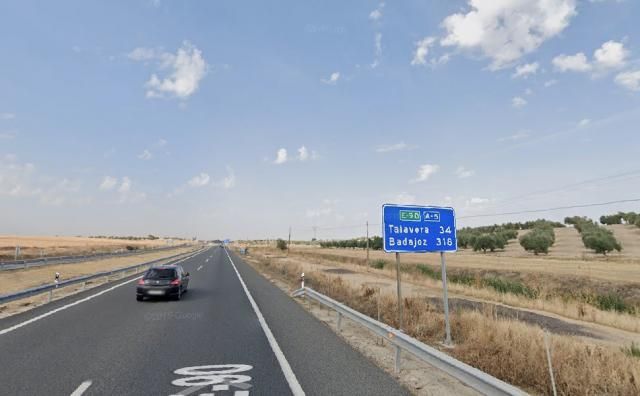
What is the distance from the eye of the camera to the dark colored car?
50.0 feet

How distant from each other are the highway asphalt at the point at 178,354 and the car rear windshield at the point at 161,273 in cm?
225

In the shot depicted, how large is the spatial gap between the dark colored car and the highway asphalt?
1.71 metres

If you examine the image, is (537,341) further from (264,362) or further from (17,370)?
(17,370)

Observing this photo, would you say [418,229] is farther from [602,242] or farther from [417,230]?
[602,242]

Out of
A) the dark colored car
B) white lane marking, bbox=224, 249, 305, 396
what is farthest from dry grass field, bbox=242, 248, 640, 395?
the dark colored car

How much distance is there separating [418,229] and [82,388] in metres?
7.36

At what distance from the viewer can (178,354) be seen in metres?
7.78

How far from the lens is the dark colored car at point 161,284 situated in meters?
15.2

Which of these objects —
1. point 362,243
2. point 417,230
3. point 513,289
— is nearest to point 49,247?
point 513,289

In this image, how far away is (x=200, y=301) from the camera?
15.7 m

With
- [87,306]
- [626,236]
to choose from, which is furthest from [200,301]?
[626,236]

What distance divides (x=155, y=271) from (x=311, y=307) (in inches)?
253

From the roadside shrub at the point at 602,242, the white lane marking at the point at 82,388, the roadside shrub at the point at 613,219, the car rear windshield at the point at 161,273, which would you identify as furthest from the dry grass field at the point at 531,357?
the roadside shrub at the point at 613,219

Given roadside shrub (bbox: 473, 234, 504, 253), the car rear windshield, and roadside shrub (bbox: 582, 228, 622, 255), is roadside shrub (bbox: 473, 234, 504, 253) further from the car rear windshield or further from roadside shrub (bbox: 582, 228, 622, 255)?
the car rear windshield
